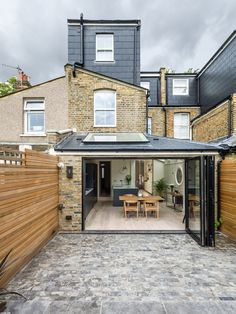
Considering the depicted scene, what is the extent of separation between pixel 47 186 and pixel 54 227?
5.02 ft

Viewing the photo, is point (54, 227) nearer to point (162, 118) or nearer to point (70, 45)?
point (70, 45)

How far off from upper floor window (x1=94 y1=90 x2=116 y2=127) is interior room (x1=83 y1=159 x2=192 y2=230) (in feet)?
8.50

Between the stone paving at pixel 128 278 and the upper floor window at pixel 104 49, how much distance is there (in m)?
9.26

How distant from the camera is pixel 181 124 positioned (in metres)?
15.2

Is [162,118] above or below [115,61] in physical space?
below

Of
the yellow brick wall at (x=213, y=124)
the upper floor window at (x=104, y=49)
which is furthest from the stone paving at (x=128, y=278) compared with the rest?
the upper floor window at (x=104, y=49)

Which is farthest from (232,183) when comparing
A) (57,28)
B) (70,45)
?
(57,28)

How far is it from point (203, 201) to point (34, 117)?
8442 mm

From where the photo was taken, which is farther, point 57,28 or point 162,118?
point 162,118

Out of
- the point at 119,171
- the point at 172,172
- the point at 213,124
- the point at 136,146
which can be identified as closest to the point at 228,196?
the point at 136,146

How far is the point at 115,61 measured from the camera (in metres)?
11.0

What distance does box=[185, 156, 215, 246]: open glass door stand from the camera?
19.7 feet

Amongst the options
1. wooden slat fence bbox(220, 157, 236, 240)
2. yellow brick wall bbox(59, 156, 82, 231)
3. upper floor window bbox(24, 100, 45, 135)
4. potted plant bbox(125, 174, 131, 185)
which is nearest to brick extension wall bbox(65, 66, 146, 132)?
upper floor window bbox(24, 100, 45, 135)

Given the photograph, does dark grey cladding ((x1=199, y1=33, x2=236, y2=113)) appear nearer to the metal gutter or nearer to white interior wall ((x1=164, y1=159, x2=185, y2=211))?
white interior wall ((x1=164, y1=159, x2=185, y2=211))
